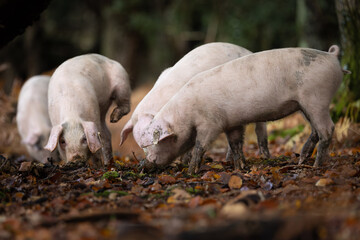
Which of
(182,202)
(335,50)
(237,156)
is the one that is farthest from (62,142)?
(335,50)

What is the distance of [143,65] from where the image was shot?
60.4 ft

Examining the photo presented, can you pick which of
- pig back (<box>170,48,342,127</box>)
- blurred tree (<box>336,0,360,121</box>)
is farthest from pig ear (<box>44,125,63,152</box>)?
blurred tree (<box>336,0,360,121</box>)

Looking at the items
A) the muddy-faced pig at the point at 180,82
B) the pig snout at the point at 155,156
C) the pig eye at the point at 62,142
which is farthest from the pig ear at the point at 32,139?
the pig snout at the point at 155,156

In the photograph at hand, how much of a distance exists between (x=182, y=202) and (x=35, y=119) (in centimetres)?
573

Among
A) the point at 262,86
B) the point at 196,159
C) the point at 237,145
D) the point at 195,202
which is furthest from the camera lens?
the point at 237,145

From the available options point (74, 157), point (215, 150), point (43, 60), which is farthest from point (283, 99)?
point (43, 60)

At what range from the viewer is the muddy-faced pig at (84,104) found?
5711 mm

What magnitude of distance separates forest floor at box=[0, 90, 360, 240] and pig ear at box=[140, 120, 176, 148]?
38 centimetres

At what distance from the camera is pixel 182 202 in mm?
3732

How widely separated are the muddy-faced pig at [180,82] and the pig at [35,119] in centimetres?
299

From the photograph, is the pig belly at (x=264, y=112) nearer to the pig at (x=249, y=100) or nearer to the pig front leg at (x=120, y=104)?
the pig at (x=249, y=100)

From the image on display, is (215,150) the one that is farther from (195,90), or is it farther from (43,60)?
(43,60)

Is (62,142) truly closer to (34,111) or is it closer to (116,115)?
(116,115)

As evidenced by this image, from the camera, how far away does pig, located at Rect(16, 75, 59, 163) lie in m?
8.64
